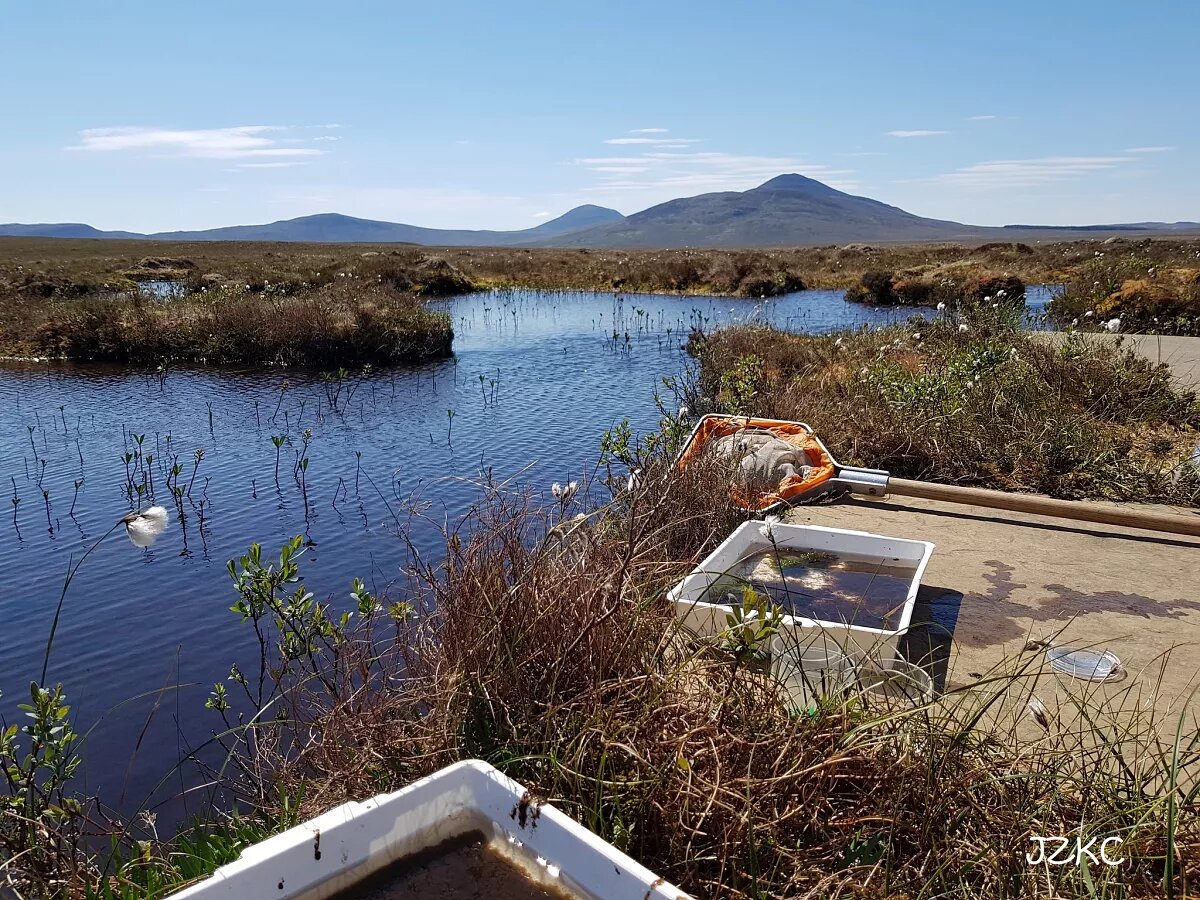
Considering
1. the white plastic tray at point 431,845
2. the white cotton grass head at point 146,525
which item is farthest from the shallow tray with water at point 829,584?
the white cotton grass head at point 146,525

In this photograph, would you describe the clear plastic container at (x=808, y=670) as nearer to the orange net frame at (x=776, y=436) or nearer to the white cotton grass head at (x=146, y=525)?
the white cotton grass head at (x=146, y=525)

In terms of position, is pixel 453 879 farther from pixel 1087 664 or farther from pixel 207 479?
pixel 207 479

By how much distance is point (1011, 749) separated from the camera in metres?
2.80

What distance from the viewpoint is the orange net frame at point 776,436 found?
608 cm

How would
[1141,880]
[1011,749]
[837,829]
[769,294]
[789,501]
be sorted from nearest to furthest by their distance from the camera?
[1141,880] → [837,829] → [1011,749] → [789,501] → [769,294]

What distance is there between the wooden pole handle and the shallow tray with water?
172 centimetres

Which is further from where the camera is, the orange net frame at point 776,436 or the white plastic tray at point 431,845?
the orange net frame at point 776,436

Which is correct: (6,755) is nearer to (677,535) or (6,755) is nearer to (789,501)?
(677,535)

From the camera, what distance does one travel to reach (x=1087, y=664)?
3.69 meters

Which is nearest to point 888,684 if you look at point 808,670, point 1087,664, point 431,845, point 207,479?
point 808,670

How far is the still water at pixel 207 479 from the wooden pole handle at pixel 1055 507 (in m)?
3.39

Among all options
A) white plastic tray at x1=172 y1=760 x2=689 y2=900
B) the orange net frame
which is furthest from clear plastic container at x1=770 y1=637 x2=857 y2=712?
the orange net frame

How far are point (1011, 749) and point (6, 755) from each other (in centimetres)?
316

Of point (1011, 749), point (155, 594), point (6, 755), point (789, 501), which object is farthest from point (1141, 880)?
point (155, 594)
